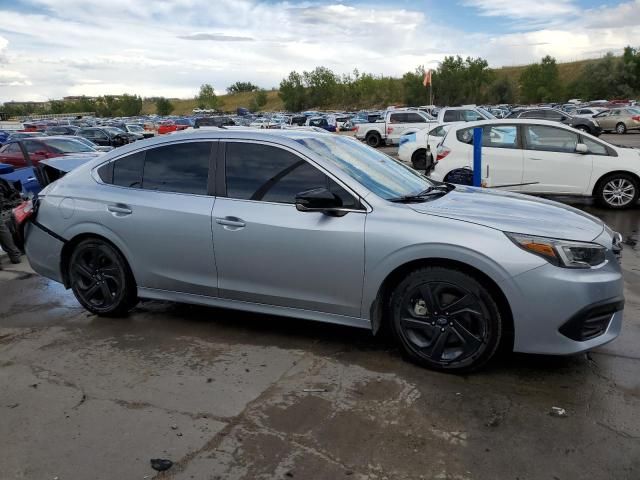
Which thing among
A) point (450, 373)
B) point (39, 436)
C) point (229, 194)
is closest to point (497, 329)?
point (450, 373)

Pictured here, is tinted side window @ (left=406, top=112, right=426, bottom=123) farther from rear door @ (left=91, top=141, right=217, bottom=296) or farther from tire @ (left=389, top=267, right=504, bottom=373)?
tire @ (left=389, top=267, right=504, bottom=373)

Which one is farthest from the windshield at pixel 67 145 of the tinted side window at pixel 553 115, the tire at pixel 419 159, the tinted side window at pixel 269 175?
the tinted side window at pixel 553 115

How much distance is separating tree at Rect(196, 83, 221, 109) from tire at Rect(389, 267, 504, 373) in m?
152

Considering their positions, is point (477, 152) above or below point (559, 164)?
above

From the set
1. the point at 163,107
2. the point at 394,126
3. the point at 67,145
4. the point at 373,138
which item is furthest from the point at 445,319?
the point at 163,107

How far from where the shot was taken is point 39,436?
316 centimetres

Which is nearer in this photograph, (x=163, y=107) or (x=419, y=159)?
(x=419, y=159)

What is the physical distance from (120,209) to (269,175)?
1338 millimetres

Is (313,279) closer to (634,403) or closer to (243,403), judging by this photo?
(243,403)

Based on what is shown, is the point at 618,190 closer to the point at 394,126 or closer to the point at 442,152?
the point at 442,152

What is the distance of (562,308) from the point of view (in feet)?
11.1

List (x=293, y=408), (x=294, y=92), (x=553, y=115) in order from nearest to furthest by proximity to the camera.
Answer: (x=293, y=408)
(x=553, y=115)
(x=294, y=92)

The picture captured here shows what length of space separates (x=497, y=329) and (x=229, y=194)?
214 centimetres

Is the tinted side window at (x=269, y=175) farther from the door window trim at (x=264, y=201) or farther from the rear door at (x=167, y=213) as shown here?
the rear door at (x=167, y=213)
